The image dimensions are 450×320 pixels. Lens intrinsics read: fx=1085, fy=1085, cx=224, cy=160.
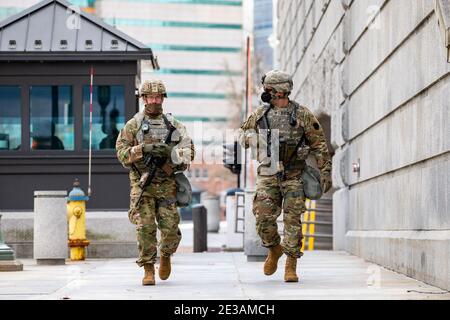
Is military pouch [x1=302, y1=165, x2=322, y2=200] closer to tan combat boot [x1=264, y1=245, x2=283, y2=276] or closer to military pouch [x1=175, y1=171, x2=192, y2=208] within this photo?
tan combat boot [x1=264, y1=245, x2=283, y2=276]

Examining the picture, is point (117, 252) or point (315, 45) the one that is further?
point (315, 45)

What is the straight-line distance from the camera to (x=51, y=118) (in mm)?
17422

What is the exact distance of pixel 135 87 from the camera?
17500 millimetres

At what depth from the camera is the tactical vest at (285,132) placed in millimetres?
10898

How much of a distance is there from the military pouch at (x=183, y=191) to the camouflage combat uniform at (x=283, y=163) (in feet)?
2.26

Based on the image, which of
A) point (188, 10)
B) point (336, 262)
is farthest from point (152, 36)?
point (336, 262)

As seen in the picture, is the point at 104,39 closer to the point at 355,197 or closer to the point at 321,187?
Result: the point at 355,197

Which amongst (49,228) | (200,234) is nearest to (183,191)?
(49,228)

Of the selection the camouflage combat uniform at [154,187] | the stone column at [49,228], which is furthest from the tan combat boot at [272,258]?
the stone column at [49,228]

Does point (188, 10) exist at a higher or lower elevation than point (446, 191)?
higher

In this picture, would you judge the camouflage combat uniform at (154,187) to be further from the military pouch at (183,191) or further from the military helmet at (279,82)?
the military helmet at (279,82)

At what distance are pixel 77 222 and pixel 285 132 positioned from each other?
6.15 metres

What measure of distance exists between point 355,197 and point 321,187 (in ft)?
18.2
